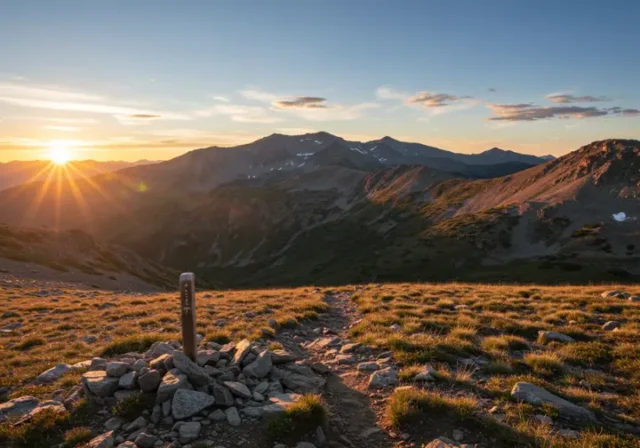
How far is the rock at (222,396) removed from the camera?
8.45m

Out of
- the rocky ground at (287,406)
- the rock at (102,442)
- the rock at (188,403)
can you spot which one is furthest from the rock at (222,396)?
the rock at (102,442)

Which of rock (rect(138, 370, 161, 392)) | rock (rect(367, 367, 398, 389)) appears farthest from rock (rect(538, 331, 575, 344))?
rock (rect(138, 370, 161, 392))

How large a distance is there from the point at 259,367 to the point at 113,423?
11.4 ft

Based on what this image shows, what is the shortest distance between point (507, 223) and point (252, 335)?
113847mm

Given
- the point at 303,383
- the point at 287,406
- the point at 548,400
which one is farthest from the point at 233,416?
the point at 548,400

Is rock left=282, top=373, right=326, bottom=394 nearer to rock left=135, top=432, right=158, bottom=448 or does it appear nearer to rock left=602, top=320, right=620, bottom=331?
rock left=135, top=432, right=158, bottom=448

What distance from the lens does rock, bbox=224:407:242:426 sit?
7.89 m

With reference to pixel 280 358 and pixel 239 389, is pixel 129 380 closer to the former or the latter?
pixel 239 389

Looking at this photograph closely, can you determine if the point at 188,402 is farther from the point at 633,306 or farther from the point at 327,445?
the point at 633,306

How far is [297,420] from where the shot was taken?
769cm

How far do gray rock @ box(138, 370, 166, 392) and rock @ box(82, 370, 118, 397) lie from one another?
2.58 feet

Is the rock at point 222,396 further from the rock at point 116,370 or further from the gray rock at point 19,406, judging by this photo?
the gray rock at point 19,406

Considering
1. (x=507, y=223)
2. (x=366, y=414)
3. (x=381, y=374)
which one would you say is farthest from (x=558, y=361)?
(x=507, y=223)

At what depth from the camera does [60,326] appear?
18203mm
